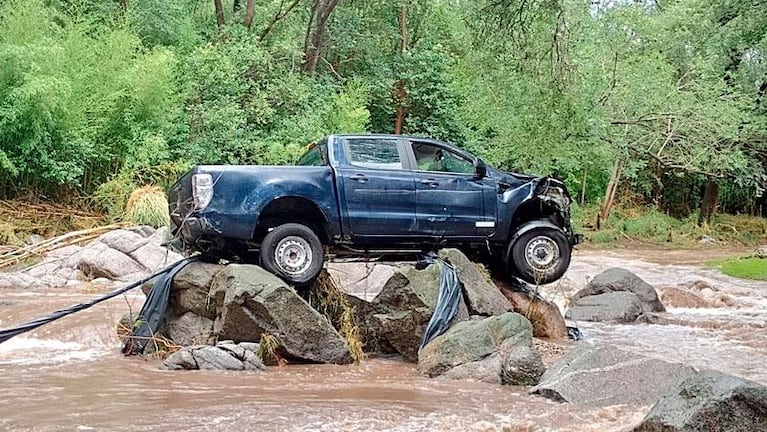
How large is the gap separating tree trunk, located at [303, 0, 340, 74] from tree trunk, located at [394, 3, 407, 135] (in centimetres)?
322

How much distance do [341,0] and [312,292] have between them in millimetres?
17479

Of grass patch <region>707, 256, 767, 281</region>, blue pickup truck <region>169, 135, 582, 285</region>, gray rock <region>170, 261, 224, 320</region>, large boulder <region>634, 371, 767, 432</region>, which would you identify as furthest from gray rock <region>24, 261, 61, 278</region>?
grass patch <region>707, 256, 767, 281</region>

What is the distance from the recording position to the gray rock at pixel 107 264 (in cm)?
1409

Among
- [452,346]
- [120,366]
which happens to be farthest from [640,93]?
[120,366]

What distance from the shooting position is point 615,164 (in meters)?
26.1

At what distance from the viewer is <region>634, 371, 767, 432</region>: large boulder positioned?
4.40m

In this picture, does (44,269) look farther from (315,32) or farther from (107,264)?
(315,32)

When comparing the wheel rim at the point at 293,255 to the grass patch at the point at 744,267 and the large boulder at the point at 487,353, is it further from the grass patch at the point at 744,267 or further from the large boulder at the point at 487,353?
the grass patch at the point at 744,267

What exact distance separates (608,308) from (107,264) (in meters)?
8.48

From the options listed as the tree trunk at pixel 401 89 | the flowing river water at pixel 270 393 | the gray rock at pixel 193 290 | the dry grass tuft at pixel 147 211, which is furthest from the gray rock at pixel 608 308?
the tree trunk at pixel 401 89

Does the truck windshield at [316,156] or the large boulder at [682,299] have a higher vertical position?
the truck windshield at [316,156]

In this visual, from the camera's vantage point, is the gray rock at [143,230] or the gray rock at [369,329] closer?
the gray rock at [369,329]

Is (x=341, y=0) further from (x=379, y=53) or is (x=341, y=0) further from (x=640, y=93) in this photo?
(x=640, y=93)

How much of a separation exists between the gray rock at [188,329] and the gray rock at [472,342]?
2.21m
